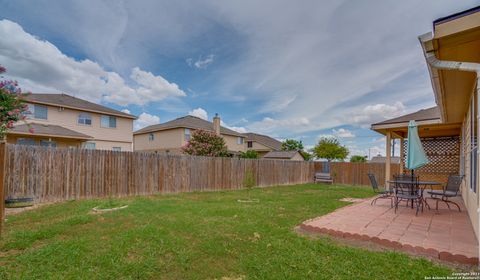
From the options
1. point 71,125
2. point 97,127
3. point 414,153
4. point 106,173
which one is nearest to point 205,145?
point 106,173

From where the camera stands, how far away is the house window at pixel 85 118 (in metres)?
17.9

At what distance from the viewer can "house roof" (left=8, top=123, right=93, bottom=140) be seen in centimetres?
1408

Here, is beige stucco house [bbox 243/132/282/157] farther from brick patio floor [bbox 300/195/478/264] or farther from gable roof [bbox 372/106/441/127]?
brick patio floor [bbox 300/195/478/264]

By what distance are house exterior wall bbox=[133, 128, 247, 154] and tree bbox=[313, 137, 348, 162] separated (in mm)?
12838

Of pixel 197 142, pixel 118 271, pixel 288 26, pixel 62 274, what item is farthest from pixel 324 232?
pixel 197 142

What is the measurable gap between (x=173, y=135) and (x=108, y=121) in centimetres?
609

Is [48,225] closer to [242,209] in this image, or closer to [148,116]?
[242,209]

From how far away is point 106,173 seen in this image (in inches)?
348

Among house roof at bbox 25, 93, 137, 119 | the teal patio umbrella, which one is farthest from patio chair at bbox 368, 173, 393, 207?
house roof at bbox 25, 93, 137, 119

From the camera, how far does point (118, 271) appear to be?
117 inches

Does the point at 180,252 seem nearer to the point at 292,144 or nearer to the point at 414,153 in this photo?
the point at 414,153

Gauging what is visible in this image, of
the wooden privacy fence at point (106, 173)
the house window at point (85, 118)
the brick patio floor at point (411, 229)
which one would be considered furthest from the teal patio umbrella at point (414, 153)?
the house window at point (85, 118)

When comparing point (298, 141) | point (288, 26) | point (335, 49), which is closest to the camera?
point (288, 26)

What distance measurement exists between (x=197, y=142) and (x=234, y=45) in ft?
23.9
